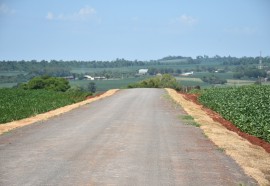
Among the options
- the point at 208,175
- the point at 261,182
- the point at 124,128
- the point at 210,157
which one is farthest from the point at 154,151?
the point at 124,128

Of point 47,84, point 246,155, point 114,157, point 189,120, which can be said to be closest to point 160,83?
point 47,84

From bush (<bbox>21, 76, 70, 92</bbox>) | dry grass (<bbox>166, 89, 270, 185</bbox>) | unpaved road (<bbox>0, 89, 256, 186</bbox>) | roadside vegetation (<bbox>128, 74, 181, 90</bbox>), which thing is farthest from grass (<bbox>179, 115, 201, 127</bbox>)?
roadside vegetation (<bbox>128, 74, 181, 90</bbox>)

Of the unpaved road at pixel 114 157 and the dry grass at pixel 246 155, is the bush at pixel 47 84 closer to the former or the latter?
the unpaved road at pixel 114 157

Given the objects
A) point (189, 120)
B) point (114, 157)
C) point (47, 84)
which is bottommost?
point (47, 84)

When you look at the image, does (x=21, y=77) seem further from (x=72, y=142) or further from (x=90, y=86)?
(x=72, y=142)

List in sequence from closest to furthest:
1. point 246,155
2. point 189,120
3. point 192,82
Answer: point 246,155
point 189,120
point 192,82

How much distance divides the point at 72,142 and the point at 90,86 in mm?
97239

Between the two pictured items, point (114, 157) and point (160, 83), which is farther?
point (160, 83)

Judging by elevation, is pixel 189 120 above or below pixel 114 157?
below

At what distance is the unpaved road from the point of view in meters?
10.1

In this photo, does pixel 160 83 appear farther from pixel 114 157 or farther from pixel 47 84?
pixel 114 157

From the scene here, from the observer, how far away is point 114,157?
12539 millimetres

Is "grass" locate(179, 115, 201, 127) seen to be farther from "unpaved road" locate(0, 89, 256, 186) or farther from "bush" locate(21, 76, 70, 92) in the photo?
"bush" locate(21, 76, 70, 92)

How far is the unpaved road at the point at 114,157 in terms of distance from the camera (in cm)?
1007
